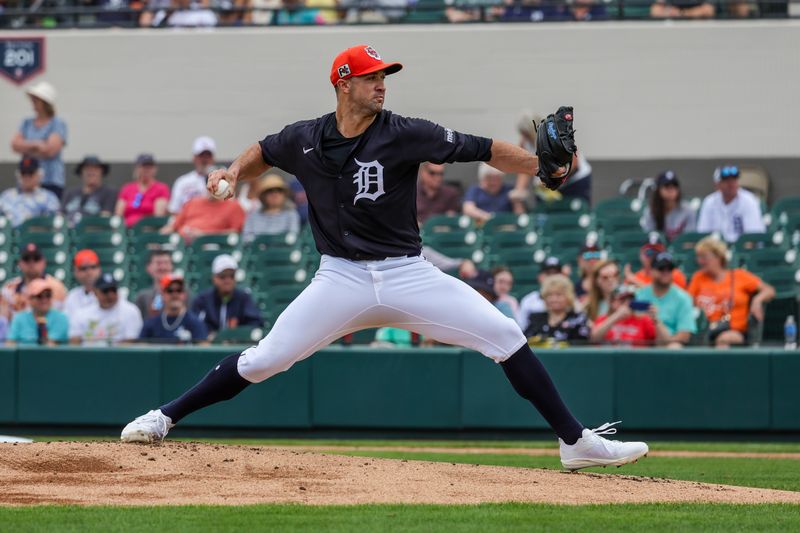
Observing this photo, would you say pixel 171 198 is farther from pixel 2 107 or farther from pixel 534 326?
pixel 534 326

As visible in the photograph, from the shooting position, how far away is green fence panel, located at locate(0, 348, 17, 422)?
38.4 feet

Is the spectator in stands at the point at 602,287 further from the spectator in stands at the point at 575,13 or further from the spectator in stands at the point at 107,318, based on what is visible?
the spectator in stands at the point at 575,13

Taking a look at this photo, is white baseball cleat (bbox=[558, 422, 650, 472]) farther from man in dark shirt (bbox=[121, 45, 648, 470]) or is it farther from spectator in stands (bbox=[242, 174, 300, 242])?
spectator in stands (bbox=[242, 174, 300, 242])

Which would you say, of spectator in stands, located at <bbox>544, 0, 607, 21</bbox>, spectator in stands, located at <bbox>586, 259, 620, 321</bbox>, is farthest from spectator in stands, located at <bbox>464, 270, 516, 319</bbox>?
spectator in stands, located at <bbox>544, 0, 607, 21</bbox>

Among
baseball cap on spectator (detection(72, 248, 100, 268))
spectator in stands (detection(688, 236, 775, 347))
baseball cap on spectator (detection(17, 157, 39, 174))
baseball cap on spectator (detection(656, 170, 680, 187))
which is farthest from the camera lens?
baseball cap on spectator (detection(17, 157, 39, 174))

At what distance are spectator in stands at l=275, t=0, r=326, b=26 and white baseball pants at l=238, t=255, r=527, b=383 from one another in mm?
10722

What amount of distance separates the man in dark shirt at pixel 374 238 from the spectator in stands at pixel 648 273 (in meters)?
5.38

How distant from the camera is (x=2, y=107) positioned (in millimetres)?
17406

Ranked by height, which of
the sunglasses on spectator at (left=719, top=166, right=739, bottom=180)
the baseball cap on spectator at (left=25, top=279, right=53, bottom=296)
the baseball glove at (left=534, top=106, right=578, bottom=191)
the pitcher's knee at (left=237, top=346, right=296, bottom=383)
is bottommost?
the pitcher's knee at (left=237, top=346, right=296, bottom=383)

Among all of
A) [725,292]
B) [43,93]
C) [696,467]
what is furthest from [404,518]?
[43,93]

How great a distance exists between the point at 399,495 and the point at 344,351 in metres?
5.22

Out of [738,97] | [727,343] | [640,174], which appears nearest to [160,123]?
[640,174]

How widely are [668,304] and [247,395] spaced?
3.51 metres

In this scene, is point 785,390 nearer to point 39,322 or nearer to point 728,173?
point 728,173
